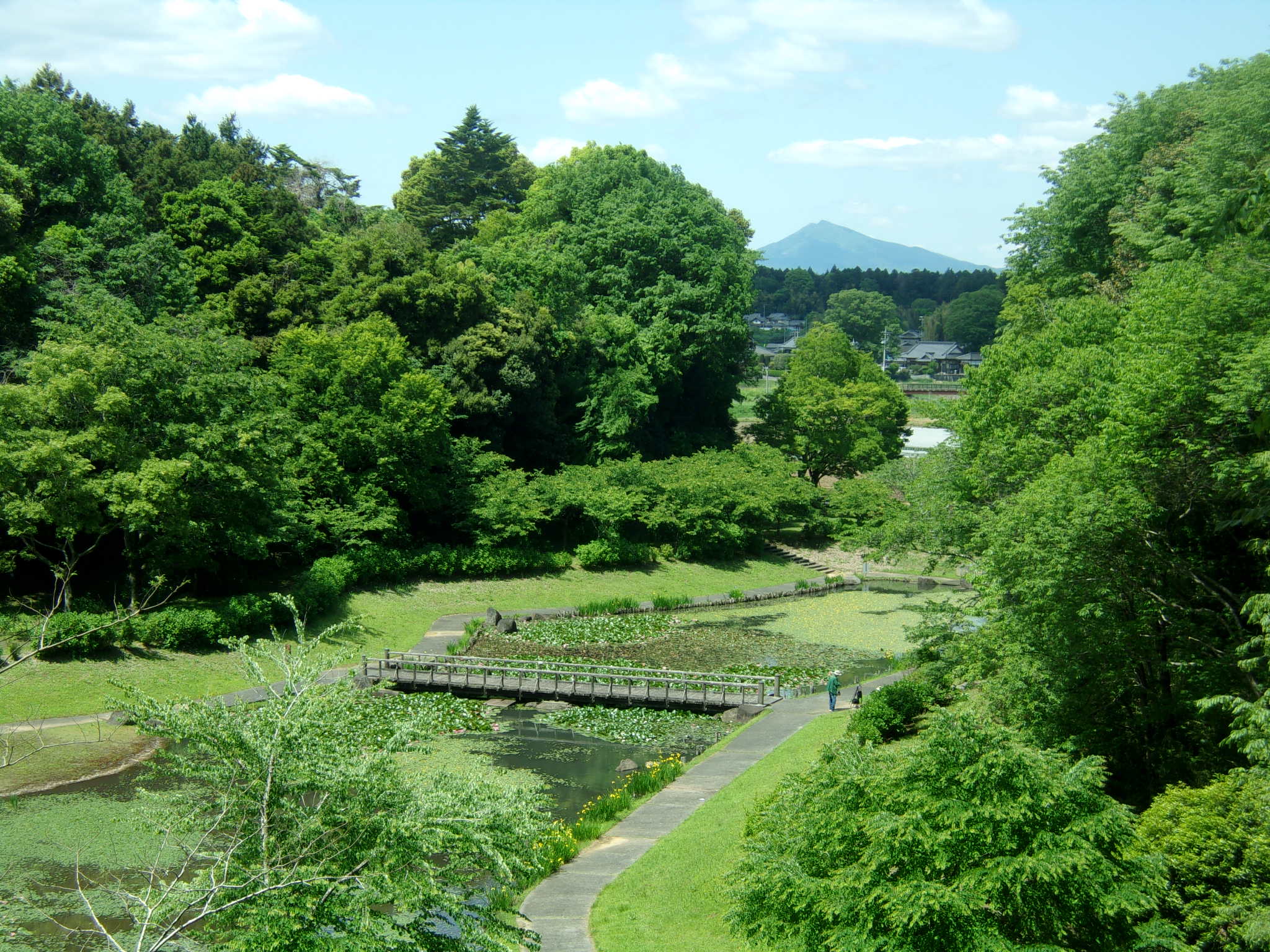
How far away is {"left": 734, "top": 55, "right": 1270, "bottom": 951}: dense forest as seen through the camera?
10516 millimetres

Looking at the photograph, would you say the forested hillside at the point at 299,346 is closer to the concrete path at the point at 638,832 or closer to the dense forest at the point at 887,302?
the concrete path at the point at 638,832

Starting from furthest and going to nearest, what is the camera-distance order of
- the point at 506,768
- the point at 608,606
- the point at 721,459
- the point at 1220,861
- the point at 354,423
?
the point at 721,459 → the point at 608,606 → the point at 354,423 → the point at 506,768 → the point at 1220,861

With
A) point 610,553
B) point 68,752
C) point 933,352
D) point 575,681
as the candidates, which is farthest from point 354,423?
point 933,352

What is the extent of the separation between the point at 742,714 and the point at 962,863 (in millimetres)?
17340

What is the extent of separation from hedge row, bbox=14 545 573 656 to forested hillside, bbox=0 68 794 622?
1.01 meters

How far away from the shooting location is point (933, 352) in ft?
415

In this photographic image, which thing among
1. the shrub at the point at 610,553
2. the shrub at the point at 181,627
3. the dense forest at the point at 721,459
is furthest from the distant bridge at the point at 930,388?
the shrub at the point at 181,627

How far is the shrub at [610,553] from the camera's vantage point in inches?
1772

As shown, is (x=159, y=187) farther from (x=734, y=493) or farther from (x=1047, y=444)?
(x=1047, y=444)

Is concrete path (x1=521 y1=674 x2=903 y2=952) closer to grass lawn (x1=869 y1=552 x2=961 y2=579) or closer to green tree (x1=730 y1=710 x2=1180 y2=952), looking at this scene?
green tree (x1=730 y1=710 x2=1180 y2=952)

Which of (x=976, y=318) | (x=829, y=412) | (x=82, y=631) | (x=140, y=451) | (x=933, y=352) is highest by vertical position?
(x=976, y=318)

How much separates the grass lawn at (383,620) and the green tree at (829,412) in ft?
28.9

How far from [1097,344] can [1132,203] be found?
34.1 ft

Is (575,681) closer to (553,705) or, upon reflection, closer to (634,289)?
(553,705)
